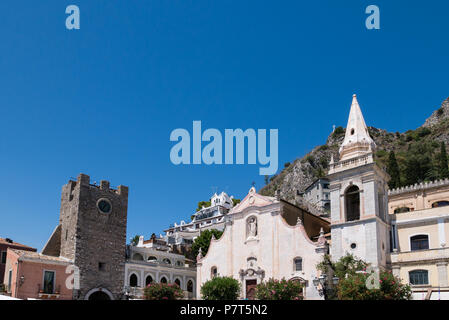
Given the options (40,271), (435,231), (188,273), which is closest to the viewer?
(435,231)

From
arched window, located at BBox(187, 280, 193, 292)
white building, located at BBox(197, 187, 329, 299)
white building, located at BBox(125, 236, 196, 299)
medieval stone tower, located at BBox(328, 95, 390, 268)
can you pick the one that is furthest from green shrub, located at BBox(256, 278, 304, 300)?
arched window, located at BBox(187, 280, 193, 292)

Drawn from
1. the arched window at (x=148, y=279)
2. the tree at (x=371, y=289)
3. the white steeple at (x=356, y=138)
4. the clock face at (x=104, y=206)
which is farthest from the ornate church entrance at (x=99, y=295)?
the white steeple at (x=356, y=138)

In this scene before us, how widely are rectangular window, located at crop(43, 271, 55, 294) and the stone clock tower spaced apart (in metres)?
2.57

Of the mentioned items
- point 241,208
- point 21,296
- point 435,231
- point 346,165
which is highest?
point 346,165

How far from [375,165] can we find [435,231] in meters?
7.28

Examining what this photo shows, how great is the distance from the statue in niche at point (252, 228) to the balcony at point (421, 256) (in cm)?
1446

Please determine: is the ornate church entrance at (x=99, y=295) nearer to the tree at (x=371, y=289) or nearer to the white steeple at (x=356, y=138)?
the tree at (x=371, y=289)

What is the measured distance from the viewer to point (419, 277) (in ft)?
119

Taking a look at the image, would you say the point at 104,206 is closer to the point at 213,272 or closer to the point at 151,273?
the point at 151,273

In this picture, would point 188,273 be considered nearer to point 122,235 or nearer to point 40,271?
point 122,235

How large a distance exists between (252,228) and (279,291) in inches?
416
